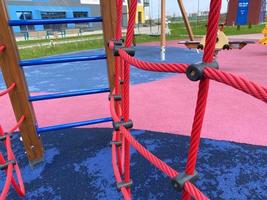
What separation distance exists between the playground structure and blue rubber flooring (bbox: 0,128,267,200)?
98 mm

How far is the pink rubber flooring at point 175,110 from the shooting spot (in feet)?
5.80

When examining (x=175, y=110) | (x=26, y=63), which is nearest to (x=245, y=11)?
(x=175, y=110)

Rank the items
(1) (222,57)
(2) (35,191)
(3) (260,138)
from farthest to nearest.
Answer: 1. (1) (222,57)
2. (3) (260,138)
3. (2) (35,191)

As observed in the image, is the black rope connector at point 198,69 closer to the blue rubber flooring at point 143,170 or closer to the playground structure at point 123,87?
the playground structure at point 123,87

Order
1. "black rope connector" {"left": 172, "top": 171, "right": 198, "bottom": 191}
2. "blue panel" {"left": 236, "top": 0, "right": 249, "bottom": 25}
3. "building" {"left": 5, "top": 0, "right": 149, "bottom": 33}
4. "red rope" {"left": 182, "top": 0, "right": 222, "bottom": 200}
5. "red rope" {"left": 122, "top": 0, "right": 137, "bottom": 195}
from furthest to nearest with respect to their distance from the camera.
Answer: "building" {"left": 5, "top": 0, "right": 149, "bottom": 33}
"blue panel" {"left": 236, "top": 0, "right": 249, "bottom": 25}
"red rope" {"left": 122, "top": 0, "right": 137, "bottom": 195}
"black rope connector" {"left": 172, "top": 171, "right": 198, "bottom": 191}
"red rope" {"left": 182, "top": 0, "right": 222, "bottom": 200}

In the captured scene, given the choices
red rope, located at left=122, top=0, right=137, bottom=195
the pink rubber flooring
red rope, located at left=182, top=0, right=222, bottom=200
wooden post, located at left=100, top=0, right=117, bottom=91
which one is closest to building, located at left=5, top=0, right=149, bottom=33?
the pink rubber flooring

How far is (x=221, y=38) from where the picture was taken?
3461 mm

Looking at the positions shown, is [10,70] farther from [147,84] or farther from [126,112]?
[147,84]

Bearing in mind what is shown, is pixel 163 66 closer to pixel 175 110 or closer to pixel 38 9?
pixel 175 110

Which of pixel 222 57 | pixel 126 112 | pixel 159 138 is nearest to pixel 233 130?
pixel 159 138

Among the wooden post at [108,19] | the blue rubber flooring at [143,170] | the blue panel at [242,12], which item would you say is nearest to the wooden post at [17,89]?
the blue rubber flooring at [143,170]

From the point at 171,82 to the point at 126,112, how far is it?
2.19 metres

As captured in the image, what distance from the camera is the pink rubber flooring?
177 cm

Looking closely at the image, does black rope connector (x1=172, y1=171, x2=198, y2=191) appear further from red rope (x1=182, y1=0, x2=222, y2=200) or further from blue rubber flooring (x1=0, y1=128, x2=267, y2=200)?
blue rubber flooring (x1=0, y1=128, x2=267, y2=200)
